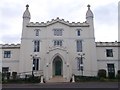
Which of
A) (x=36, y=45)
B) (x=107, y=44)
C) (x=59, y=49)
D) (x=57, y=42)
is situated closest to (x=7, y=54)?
(x=36, y=45)

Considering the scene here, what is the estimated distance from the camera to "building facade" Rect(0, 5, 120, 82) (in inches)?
1694

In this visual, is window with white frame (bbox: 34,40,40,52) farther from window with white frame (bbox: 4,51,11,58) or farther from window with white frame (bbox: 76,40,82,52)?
window with white frame (bbox: 76,40,82,52)

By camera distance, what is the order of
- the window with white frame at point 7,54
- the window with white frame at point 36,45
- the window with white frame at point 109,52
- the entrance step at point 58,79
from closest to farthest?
the entrance step at point 58,79, the window with white frame at point 36,45, the window with white frame at point 109,52, the window with white frame at point 7,54

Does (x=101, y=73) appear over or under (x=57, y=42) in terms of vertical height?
under

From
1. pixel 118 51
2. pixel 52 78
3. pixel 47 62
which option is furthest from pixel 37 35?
pixel 118 51

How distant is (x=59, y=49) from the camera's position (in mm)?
41406

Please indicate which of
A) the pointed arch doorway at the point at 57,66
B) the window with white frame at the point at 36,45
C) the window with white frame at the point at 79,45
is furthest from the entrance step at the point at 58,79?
the window with white frame at the point at 36,45

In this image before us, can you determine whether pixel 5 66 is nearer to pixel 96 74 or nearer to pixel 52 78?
pixel 52 78

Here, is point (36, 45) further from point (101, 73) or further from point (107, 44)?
point (107, 44)

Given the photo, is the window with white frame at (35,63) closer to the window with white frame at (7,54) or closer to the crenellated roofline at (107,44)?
the window with white frame at (7,54)

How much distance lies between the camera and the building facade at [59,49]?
43.0 metres

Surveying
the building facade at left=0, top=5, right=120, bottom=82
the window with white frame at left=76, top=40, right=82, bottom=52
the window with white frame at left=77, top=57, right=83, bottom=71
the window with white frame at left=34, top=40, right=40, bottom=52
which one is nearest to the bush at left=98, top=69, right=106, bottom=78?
the building facade at left=0, top=5, right=120, bottom=82

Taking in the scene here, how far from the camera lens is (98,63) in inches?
1764

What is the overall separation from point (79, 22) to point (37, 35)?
9.00 metres
